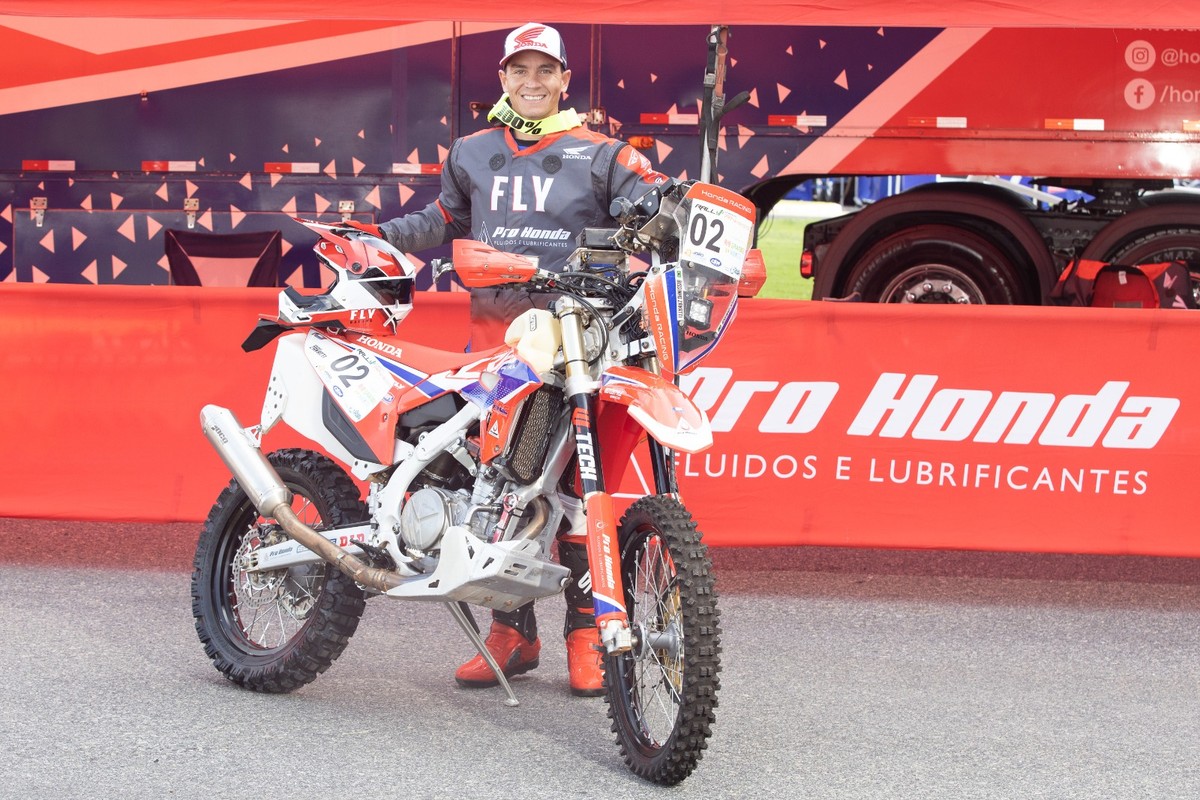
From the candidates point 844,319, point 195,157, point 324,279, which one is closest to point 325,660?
point 844,319

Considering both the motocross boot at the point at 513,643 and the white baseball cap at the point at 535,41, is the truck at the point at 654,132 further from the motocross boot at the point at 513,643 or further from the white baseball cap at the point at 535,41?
the motocross boot at the point at 513,643

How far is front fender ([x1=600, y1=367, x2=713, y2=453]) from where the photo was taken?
13.4ft

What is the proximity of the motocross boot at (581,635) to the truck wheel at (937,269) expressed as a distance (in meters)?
5.53

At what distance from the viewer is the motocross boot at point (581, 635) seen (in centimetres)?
491

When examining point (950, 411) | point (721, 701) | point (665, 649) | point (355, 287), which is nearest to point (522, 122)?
point (355, 287)

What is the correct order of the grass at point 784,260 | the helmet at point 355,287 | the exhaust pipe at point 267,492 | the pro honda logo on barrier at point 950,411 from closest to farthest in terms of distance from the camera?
1. the exhaust pipe at point 267,492
2. the helmet at point 355,287
3. the pro honda logo on barrier at point 950,411
4. the grass at point 784,260

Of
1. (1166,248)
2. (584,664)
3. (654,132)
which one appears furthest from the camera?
(1166,248)

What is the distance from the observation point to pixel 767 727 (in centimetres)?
470

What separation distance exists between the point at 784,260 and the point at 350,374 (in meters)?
15.3

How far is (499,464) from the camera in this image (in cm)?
445

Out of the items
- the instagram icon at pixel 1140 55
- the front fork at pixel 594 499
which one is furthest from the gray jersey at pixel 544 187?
the instagram icon at pixel 1140 55

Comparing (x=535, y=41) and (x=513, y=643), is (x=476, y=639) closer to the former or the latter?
(x=513, y=643)

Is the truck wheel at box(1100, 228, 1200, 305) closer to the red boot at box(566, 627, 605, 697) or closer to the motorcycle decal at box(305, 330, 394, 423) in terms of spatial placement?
the red boot at box(566, 627, 605, 697)

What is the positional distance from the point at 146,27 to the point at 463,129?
214 centimetres
